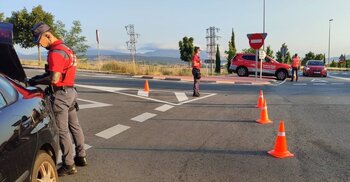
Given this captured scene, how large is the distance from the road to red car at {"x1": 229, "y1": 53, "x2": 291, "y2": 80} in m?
14.9

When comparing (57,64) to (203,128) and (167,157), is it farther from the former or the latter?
(203,128)

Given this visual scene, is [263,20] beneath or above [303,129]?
above

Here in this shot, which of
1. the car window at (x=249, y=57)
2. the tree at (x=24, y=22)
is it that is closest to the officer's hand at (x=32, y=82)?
the car window at (x=249, y=57)

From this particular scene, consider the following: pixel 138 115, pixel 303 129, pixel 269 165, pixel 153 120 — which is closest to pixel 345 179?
pixel 269 165

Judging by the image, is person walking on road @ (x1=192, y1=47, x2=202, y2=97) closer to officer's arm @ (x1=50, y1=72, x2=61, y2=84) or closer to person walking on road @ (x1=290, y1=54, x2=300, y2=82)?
officer's arm @ (x1=50, y1=72, x2=61, y2=84)

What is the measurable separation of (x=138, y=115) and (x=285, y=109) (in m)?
4.20

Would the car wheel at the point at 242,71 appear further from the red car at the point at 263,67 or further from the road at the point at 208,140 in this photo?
the road at the point at 208,140

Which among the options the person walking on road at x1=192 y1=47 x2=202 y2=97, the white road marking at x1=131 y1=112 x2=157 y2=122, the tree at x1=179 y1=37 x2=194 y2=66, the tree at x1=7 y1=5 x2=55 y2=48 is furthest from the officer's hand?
the tree at x1=179 y1=37 x2=194 y2=66

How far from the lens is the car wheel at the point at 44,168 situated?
368 centimetres

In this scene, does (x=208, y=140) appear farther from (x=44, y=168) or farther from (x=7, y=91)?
(x=7, y=91)

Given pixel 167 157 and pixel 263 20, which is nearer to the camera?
pixel 167 157

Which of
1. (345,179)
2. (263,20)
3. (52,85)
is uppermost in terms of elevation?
(263,20)

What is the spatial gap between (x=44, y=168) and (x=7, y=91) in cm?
81

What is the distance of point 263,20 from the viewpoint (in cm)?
4034
